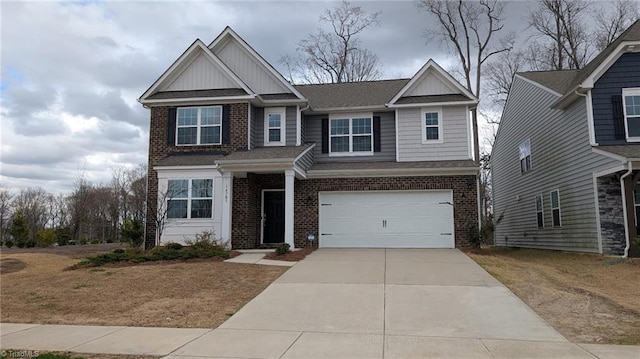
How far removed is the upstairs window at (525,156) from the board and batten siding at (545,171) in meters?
0.29

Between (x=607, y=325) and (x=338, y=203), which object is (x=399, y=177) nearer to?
(x=338, y=203)

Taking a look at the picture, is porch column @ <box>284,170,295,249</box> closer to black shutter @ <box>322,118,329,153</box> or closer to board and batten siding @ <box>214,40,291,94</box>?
black shutter @ <box>322,118,329,153</box>

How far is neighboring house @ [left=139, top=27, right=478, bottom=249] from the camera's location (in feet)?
53.8

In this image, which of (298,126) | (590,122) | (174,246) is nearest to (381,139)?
(298,126)

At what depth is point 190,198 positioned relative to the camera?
54.1 ft

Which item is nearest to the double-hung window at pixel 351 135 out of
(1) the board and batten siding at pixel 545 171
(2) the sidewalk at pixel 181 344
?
(1) the board and batten siding at pixel 545 171

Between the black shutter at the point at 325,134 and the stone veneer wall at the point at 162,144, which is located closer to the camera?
the stone veneer wall at the point at 162,144

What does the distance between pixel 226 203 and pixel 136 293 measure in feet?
19.8

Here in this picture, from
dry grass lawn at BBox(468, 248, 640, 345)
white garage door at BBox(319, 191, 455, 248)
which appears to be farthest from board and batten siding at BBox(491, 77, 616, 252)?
white garage door at BBox(319, 191, 455, 248)

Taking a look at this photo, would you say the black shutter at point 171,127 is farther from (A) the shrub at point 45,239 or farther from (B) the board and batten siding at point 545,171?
(B) the board and batten siding at point 545,171

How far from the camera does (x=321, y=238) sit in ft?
55.9

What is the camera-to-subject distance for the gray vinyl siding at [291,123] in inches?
704

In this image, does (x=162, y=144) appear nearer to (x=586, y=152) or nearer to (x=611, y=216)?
(x=586, y=152)

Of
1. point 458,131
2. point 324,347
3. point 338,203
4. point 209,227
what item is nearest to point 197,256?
point 209,227
